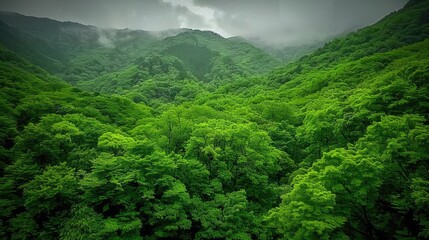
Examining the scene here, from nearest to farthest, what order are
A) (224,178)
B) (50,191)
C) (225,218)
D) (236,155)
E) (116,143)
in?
(50,191), (225,218), (224,178), (116,143), (236,155)

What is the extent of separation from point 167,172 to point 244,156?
31.8 feet

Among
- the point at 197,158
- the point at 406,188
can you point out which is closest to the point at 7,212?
the point at 197,158

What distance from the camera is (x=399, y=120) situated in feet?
80.6

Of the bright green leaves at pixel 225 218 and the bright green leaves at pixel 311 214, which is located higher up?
the bright green leaves at pixel 311 214

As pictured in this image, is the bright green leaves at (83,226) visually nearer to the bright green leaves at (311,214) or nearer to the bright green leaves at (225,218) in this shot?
the bright green leaves at (225,218)

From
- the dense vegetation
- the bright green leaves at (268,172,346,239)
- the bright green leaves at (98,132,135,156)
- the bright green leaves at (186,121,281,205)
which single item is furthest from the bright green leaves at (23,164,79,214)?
the bright green leaves at (268,172,346,239)

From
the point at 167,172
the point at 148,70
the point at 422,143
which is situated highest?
the point at 422,143

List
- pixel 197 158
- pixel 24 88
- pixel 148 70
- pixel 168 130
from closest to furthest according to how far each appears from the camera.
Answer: pixel 197 158, pixel 168 130, pixel 24 88, pixel 148 70

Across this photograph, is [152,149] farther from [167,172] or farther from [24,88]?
[24,88]

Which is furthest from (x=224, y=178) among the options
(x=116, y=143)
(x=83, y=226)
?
(x=83, y=226)

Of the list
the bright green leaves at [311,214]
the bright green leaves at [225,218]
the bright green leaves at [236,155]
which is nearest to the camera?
the bright green leaves at [311,214]

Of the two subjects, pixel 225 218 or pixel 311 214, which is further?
pixel 225 218

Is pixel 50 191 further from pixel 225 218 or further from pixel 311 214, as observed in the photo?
pixel 311 214

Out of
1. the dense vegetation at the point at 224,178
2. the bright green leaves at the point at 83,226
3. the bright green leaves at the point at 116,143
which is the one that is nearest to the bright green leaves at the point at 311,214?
the dense vegetation at the point at 224,178
